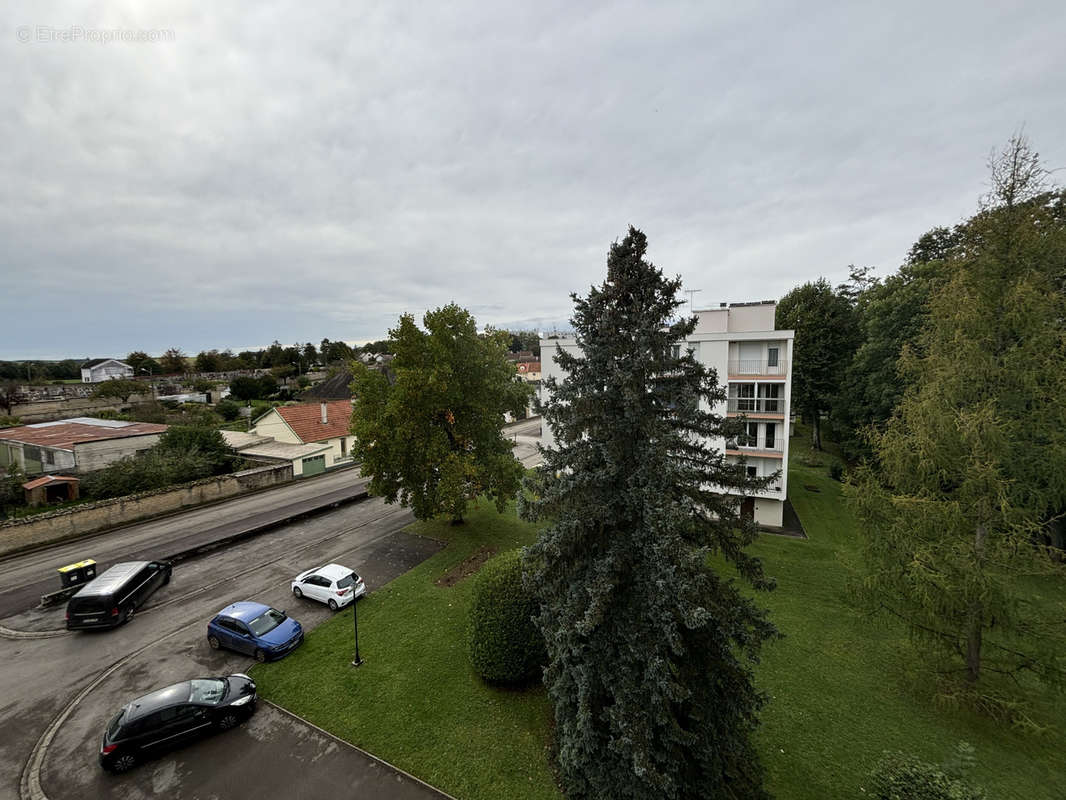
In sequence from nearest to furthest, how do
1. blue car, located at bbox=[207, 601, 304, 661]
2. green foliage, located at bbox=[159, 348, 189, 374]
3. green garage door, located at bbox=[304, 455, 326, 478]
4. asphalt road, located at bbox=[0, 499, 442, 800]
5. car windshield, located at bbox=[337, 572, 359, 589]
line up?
asphalt road, located at bbox=[0, 499, 442, 800] < blue car, located at bbox=[207, 601, 304, 661] < car windshield, located at bbox=[337, 572, 359, 589] < green garage door, located at bbox=[304, 455, 326, 478] < green foliage, located at bbox=[159, 348, 189, 374]

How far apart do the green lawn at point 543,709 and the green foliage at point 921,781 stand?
4.70 ft

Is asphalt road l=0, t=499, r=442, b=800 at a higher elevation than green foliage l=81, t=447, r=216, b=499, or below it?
below

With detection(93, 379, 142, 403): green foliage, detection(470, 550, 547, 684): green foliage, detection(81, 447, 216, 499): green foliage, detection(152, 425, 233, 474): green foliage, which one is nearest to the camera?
detection(470, 550, 547, 684): green foliage

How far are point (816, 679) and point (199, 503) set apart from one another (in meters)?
30.6

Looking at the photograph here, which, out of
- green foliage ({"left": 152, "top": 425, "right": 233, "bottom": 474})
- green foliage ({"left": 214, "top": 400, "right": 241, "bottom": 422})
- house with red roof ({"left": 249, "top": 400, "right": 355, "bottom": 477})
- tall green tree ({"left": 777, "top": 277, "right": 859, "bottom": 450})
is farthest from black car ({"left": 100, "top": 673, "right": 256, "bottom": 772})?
green foliage ({"left": 214, "top": 400, "right": 241, "bottom": 422})

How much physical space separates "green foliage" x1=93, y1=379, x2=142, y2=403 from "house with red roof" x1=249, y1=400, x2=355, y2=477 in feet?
99.5

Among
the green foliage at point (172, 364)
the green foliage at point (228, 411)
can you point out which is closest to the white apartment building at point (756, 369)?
the green foliage at point (228, 411)

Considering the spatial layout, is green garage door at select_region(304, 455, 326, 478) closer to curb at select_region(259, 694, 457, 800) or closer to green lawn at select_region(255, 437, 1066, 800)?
green lawn at select_region(255, 437, 1066, 800)

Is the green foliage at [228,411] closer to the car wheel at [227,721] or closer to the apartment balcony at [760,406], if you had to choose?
the car wheel at [227,721]

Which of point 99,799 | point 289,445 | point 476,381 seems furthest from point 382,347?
point 99,799

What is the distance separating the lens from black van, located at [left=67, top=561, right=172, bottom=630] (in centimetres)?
1348

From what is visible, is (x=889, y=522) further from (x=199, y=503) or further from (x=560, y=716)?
(x=199, y=503)

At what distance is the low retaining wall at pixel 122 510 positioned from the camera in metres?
19.0

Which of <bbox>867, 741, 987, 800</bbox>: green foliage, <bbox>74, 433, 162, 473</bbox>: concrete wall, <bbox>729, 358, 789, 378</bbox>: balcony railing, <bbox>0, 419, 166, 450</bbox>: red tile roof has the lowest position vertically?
<bbox>867, 741, 987, 800</bbox>: green foliage
